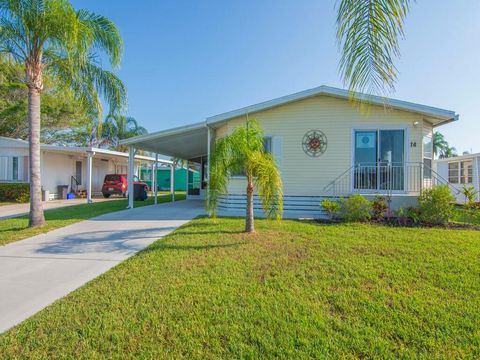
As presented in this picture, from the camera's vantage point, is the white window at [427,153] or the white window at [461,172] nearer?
the white window at [427,153]

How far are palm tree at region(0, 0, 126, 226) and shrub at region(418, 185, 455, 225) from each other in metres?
9.47

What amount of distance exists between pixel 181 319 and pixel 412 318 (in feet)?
7.94

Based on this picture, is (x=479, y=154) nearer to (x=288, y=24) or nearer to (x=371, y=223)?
(x=371, y=223)

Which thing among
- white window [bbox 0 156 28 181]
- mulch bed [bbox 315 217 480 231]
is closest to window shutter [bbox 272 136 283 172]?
mulch bed [bbox 315 217 480 231]

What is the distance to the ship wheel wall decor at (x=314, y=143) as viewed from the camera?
30.9ft

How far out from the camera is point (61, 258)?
4.84m

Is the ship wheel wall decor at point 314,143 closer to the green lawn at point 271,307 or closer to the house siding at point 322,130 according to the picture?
the house siding at point 322,130

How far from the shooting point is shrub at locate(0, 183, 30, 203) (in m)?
14.4

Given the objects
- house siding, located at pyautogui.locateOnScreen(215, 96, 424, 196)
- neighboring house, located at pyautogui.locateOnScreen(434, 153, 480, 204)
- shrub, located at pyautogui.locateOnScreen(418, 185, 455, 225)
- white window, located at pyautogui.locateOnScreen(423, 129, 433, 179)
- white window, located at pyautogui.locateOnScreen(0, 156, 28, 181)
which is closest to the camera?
shrub, located at pyautogui.locateOnScreen(418, 185, 455, 225)

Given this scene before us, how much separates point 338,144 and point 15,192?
16237mm

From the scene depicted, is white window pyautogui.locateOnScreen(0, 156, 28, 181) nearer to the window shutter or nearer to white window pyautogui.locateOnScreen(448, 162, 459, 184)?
the window shutter

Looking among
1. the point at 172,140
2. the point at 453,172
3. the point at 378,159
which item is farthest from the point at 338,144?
the point at 453,172

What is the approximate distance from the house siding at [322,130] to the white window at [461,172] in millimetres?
8303

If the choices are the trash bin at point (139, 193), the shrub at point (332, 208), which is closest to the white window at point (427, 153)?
the shrub at point (332, 208)
